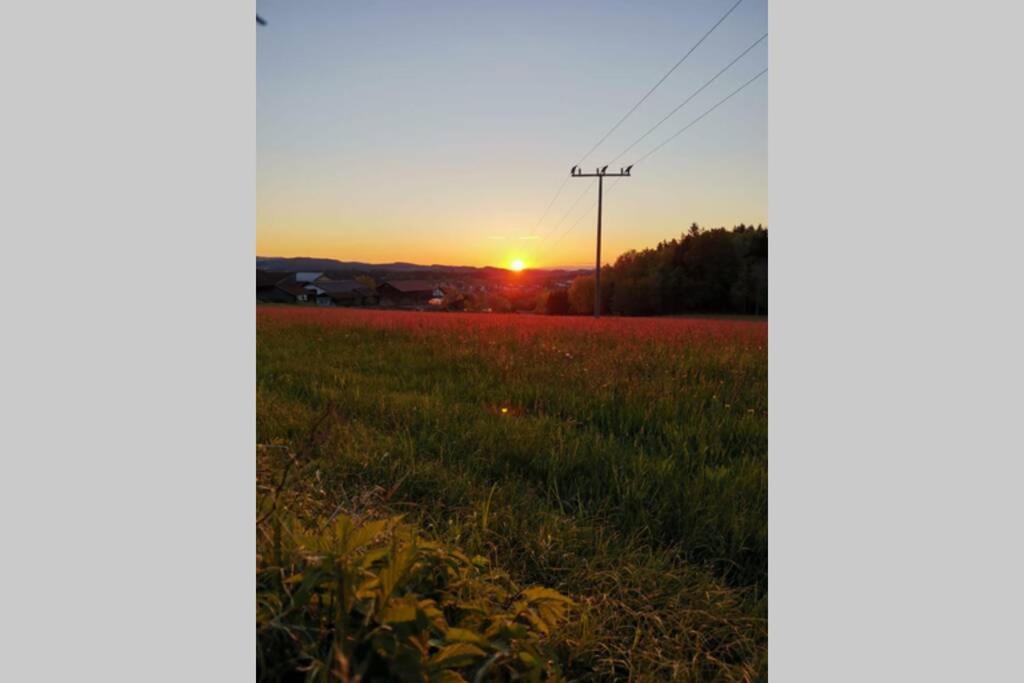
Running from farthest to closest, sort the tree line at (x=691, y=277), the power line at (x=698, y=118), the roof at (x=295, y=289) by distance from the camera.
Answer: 1. the roof at (x=295, y=289)
2. the tree line at (x=691, y=277)
3. the power line at (x=698, y=118)

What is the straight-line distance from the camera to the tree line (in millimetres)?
1698

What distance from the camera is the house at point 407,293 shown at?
1984 mm

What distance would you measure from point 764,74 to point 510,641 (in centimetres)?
172

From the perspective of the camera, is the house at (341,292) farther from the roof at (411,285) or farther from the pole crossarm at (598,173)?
the pole crossarm at (598,173)

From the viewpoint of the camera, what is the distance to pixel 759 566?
155 cm

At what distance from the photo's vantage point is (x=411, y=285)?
202 centimetres

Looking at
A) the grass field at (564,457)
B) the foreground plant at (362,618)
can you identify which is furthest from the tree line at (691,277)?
the foreground plant at (362,618)

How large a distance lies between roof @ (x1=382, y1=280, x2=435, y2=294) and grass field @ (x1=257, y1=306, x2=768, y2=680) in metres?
0.24

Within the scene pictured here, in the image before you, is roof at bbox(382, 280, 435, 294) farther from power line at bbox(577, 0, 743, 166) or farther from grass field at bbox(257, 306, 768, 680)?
power line at bbox(577, 0, 743, 166)

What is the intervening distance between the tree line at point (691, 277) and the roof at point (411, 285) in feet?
1.86

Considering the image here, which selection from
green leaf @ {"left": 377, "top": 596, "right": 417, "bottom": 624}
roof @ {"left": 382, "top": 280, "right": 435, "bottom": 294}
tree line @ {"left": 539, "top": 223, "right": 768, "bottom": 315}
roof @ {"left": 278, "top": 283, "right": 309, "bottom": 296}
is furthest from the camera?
roof @ {"left": 382, "top": 280, "right": 435, "bottom": 294}

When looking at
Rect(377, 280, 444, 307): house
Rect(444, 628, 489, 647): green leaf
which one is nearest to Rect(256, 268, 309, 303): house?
Rect(377, 280, 444, 307): house

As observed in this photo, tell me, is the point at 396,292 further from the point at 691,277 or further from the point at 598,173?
the point at 691,277
